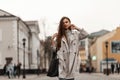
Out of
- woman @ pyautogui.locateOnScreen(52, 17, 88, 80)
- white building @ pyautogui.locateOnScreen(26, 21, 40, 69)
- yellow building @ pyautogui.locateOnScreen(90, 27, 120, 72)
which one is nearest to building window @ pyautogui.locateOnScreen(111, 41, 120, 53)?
yellow building @ pyautogui.locateOnScreen(90, 27, 120, 72)

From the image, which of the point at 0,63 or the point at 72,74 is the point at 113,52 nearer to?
the point at 0,63

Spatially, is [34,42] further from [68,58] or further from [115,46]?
[68,58]

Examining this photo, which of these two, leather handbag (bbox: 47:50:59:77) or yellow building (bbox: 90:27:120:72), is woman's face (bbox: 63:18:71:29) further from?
yellow building (bbox: 90:27:120:72)

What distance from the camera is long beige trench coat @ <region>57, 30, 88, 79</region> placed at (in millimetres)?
7652

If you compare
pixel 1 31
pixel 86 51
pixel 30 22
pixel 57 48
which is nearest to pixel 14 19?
pixel 1 31

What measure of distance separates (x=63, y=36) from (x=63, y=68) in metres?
0.53

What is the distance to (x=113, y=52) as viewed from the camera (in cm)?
9625

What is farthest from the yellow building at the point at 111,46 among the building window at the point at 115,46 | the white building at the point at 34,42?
the white building at the point at 34,42

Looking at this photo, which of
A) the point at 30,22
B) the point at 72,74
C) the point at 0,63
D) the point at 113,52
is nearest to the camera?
the point at 72,74

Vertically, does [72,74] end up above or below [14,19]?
below

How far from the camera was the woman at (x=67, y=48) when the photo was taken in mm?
7668

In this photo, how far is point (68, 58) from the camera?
7.70m

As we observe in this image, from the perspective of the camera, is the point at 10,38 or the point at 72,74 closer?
the point at 72,74

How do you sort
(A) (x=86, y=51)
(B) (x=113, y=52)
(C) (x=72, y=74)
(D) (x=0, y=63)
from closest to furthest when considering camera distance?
1. (C) (x=72, y=74)
2. (D) (x=0, y=63)
3. (B) (x=113, y=52)
4. (A) (x=86, y=51)
